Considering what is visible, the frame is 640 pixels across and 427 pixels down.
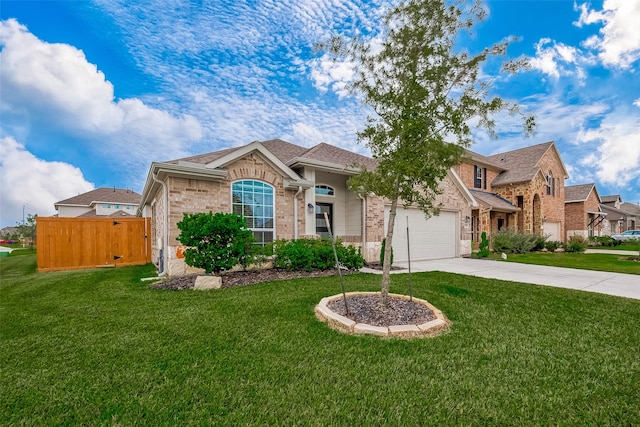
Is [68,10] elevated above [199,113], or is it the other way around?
[68,10]

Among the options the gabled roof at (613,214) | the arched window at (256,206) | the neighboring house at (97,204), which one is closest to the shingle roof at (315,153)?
the arched window at (256,206)

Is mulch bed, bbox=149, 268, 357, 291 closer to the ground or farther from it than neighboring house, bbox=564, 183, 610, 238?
closer to the ground

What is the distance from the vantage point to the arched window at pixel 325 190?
445 inches

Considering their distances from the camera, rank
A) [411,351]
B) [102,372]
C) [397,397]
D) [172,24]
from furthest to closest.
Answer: [172,24], [411,351], [102,372], [397,397]

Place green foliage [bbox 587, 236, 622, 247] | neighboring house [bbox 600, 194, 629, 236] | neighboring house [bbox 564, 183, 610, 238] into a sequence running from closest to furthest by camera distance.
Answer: green foliage [bbox 587, 236, 622, 247]
neighboring house [bbox 564, 183, 610, 238]
neighboring house [bbox 600, 194, 629, 236]

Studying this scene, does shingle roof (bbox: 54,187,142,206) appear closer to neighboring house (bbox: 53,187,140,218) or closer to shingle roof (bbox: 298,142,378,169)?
neighboring house (bbox: 53,187,140,218)

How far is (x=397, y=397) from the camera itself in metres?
2.44

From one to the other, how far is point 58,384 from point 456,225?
49.0 ft

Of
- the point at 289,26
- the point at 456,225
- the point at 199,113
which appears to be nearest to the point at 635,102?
the point at 456,225

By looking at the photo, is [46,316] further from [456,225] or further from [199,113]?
[456,225]

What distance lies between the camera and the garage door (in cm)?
1204

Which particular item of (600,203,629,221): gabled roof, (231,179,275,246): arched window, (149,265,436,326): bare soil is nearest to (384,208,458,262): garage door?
(231,179,275,246): arched window

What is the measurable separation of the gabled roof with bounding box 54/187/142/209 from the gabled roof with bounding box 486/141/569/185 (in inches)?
1397

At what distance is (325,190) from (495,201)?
1372 centimetres
